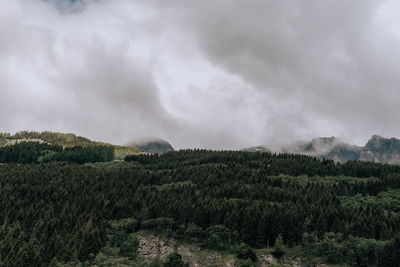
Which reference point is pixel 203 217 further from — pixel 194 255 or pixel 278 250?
pixel 278 250

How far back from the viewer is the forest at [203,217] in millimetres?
91637

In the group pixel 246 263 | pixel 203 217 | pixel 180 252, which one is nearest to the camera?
pixel 246 263

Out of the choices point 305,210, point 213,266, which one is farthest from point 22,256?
point 305,210

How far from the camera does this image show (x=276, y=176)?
18662cm

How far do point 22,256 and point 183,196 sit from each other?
2568 inches

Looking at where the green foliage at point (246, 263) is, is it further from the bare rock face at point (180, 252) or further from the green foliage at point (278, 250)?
the green foliage at point (278, 250)

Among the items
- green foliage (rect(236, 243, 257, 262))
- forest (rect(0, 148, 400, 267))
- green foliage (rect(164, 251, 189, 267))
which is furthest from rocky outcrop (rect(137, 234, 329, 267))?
green foliage (rect(164, 251, 189, 267))

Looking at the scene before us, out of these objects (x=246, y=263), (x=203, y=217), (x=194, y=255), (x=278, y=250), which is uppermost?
(x=203, y=217)

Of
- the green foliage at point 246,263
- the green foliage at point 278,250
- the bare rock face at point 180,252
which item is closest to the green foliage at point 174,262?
the bare rock face at point 180,252

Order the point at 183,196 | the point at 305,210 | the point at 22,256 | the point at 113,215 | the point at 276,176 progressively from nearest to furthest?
the point at 22,256
the point at 305,210
the point at 113,215
the point at 183,196
the point at 276,176

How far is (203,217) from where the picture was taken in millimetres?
113250

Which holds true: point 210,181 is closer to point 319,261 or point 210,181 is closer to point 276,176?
point 276,176

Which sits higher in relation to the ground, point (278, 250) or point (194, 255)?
point (278, 250)

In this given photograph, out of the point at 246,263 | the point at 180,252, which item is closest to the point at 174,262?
the point at 180,252
